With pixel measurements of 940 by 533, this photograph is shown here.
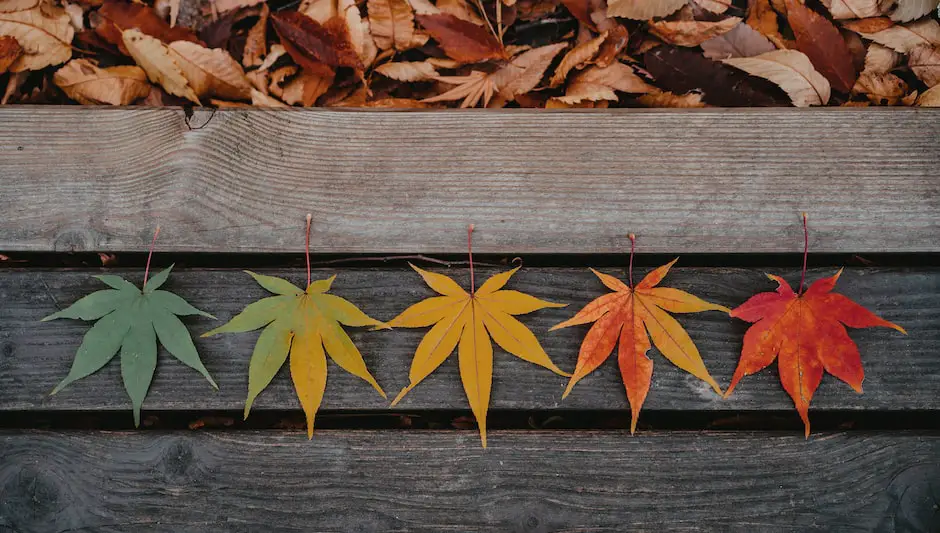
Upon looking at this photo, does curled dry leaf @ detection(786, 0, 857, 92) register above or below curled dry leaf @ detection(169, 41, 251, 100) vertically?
above

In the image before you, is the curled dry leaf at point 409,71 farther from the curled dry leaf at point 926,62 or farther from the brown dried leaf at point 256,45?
the curled dry leaf at point 926,62

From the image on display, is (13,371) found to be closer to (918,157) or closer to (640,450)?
(640,450)

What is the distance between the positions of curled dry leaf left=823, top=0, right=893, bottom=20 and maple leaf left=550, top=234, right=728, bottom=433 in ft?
1.93

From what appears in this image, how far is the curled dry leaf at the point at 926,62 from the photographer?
0.96m

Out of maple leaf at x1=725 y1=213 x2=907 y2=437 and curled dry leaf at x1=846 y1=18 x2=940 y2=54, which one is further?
curled dry leaf at x1=846 y1=18 x2=940 y2=54

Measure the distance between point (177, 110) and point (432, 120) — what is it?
1.47ft

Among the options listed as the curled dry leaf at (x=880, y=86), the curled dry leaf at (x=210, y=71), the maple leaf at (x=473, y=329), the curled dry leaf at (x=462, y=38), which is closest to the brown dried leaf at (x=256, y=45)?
the curled dry leaf at (x=210, y=71)

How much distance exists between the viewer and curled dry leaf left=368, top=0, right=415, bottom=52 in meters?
0.98

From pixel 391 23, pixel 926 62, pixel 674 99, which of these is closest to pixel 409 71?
pixel 391 23

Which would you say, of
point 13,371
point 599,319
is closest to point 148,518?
point 13,371

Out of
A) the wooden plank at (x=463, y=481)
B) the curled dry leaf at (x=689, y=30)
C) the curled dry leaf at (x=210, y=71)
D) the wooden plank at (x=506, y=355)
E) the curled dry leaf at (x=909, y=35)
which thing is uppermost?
the curled dry leaf at (x=909, y=35)

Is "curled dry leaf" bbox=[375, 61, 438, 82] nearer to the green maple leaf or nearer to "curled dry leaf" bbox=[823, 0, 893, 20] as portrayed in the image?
the green maple leaf

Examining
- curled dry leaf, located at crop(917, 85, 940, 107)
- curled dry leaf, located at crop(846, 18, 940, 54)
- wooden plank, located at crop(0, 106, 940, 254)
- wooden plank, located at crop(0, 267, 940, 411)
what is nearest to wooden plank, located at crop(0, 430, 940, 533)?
wooden plank, located at crop(0, 267, 940, 411)

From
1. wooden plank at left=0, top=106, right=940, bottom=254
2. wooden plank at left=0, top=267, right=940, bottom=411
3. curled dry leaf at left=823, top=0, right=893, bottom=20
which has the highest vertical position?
curled dry leaf at left=823, top=0, right=893, bottom=20
